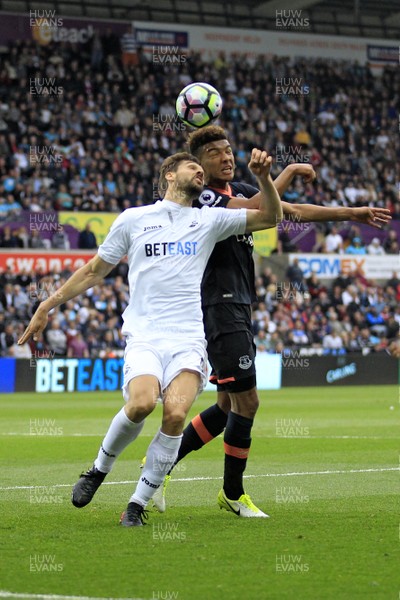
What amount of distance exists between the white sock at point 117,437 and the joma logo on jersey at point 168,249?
3.32 feet

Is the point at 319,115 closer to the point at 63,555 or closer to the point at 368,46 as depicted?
the point at 368,46

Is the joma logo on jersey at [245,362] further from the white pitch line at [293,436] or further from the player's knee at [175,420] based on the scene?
the white pitch line at [293,436]

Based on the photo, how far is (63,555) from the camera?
5.86 m

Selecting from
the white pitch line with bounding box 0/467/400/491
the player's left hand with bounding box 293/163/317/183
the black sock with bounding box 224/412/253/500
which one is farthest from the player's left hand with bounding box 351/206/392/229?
the white pitch line with bounding box 0/467/400/491

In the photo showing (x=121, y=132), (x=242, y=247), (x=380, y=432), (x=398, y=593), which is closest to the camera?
(x=398, y=593)

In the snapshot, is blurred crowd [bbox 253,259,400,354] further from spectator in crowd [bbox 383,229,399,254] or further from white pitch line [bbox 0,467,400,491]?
white pitch line [bbox 0,467,400,491]

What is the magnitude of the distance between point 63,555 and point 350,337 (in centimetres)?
2660

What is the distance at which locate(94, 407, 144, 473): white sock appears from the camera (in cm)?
686

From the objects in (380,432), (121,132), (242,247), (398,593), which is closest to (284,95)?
(121,132)

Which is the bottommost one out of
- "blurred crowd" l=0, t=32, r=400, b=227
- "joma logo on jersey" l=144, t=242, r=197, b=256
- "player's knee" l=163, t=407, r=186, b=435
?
"player's knee" l=163, t=407, r=186, b=435

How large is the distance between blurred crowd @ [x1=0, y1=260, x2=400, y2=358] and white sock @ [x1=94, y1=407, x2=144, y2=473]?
19.3m

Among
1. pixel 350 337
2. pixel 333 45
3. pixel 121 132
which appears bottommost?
pixel 350 337

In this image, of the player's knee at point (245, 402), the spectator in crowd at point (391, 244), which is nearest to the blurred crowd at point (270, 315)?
the spectator in crowd at point (391, 244)

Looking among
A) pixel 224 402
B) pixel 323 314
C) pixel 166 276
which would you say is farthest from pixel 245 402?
pixel 323 314
